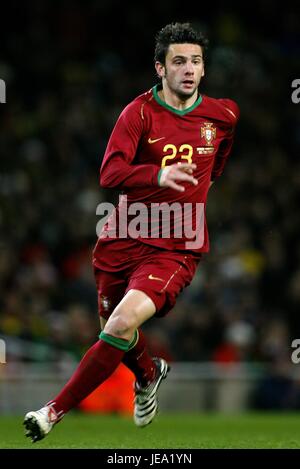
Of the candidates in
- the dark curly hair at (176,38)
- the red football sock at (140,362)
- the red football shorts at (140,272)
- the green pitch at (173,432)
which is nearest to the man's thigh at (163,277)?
the red football shorts at (140,272)

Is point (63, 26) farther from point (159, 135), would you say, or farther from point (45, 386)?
point (159, 135)

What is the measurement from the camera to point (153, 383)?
7.40 meters

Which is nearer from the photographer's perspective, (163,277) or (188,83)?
(163,277)

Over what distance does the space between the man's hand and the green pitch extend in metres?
1.51

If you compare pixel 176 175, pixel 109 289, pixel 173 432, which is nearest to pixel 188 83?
pixel 176 175

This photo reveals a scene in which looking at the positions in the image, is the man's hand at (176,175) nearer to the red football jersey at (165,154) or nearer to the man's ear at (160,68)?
the red football jersey at (165,154)

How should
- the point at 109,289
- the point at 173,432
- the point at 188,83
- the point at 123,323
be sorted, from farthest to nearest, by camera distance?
1. the point at 173,432
2. the point at 109,289
3. the point at 188,83
4. the point at 123,323

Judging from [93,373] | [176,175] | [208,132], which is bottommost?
[93,373]

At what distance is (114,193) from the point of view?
47.6ft

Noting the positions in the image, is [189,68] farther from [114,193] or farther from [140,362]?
[114,193]

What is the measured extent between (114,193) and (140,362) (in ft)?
23.8

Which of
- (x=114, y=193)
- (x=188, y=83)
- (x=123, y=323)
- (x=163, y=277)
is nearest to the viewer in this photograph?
(x=123, y=323)

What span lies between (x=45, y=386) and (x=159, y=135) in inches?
226
